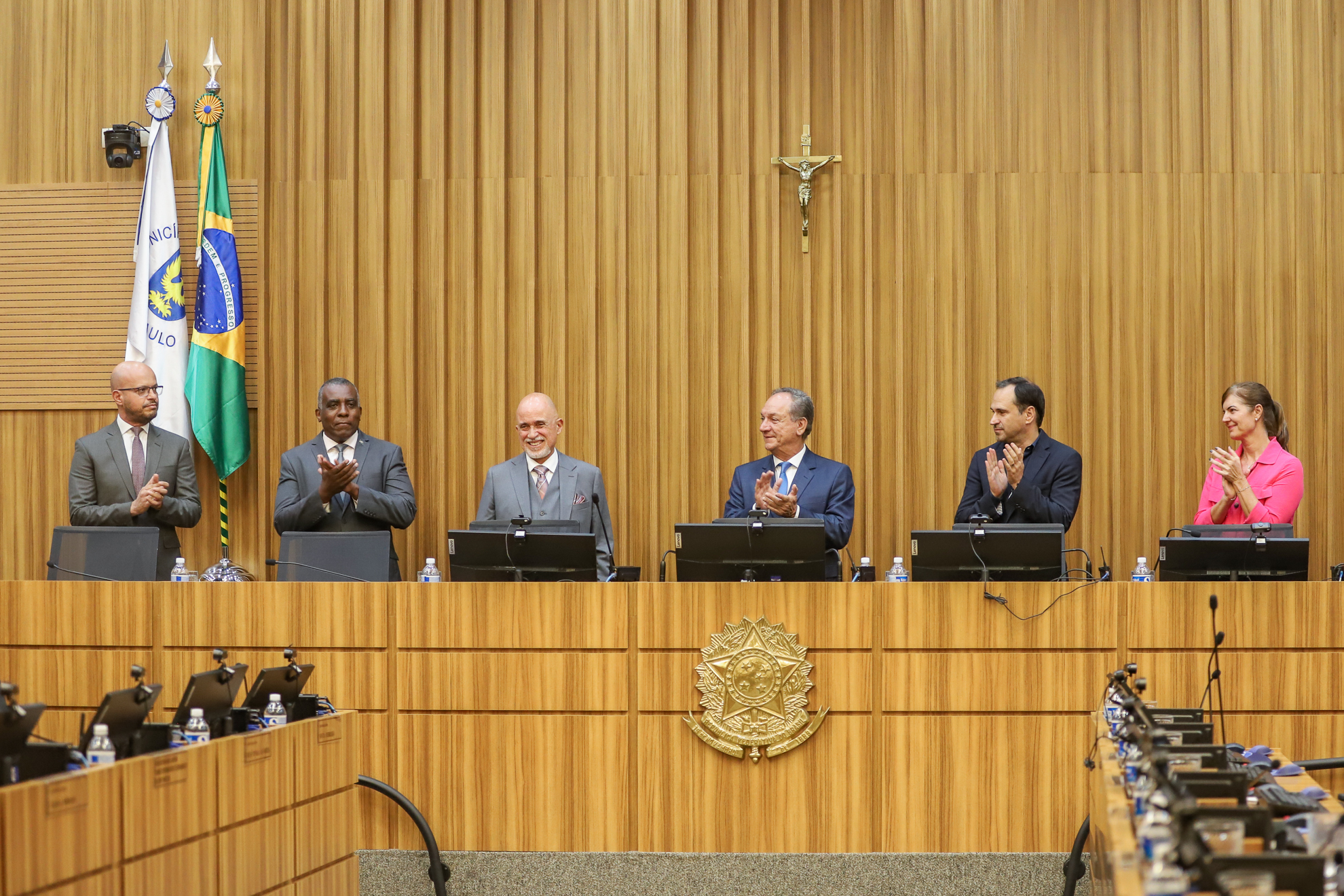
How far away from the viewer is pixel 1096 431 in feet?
21.3

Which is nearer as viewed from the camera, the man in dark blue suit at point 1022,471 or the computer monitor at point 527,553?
the computer monitor at point 527,553

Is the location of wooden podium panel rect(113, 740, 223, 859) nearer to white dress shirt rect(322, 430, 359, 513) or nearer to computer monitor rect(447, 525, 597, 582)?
computer monitor rect(447, 525, 597, 582)

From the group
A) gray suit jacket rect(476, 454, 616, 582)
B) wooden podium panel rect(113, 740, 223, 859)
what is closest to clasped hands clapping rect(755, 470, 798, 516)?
gray suit jacket rect(476, 454, 616, 582)

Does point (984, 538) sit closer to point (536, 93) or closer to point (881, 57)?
point (881, 57)

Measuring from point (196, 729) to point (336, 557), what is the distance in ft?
5.73

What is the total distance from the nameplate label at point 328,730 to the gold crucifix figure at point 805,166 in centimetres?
356

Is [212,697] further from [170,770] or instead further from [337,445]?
[337,445]

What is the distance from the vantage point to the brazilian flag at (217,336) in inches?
251

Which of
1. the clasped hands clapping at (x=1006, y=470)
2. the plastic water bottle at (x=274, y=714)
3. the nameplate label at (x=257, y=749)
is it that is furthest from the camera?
the clasped hands clapping at (x=1006, y=470)

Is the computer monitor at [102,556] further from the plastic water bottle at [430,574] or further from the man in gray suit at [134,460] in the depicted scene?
the plastic water bottle at [430,574]

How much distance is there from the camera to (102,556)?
16.4 ft

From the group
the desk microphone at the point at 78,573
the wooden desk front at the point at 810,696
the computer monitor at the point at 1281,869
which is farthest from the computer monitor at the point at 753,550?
the computer monitor at the point at 1281,869

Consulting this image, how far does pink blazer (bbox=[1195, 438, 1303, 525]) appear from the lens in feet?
16.9

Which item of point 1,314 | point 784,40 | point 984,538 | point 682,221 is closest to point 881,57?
point 784,40
